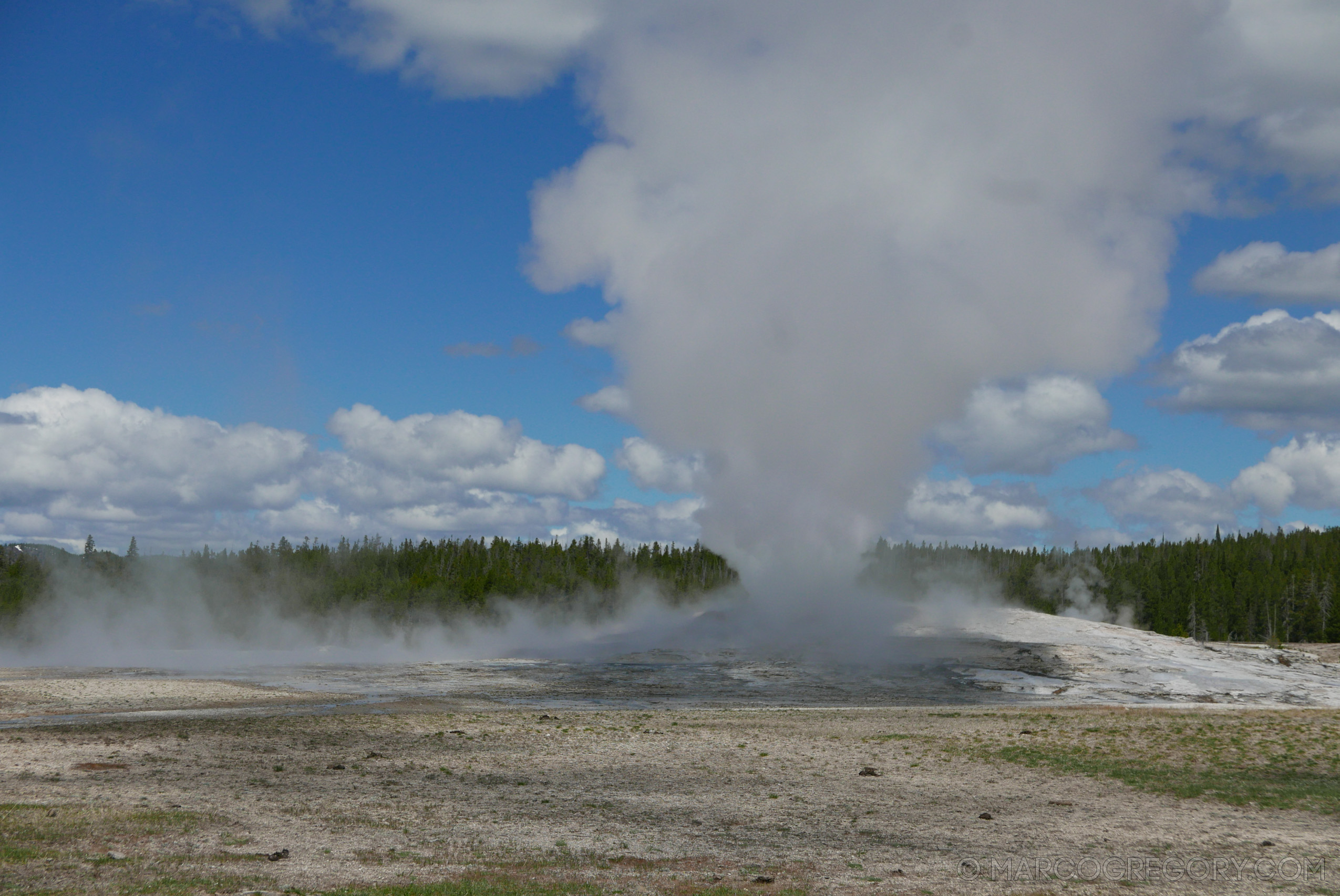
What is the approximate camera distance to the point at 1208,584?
143m

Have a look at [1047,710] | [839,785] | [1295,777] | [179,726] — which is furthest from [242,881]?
[1047,710]

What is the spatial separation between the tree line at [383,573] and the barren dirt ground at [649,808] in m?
107

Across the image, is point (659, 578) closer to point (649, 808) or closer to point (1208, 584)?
point (1208, 584)

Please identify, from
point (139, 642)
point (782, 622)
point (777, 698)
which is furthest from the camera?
point (139, 642)

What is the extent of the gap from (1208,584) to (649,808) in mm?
144445

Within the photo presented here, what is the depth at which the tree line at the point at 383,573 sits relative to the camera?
142 meters

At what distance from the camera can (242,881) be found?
16.2 m

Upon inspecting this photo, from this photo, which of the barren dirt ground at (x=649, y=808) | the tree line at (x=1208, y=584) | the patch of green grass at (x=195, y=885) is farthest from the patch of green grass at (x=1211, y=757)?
the tree line at (x=1208, y=584)

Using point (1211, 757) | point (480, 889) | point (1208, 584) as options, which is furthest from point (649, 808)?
point (1208, 584)

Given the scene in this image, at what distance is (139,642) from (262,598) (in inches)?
1266

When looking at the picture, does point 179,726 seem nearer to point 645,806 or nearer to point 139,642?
point 645,806

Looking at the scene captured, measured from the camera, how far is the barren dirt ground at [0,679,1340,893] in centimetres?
1772

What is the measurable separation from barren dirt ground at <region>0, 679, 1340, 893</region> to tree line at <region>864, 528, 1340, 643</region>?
4262 inches

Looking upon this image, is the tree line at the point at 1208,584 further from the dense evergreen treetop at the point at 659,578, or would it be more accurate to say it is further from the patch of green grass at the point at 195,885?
the patch of green grass at the point at 195,885
